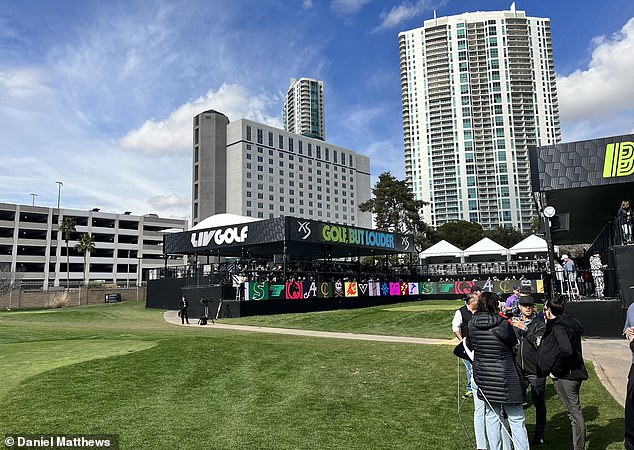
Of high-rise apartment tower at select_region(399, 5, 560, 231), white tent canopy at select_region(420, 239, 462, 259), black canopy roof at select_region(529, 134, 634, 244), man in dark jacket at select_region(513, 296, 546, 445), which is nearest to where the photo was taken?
man in dark jacket at select_region(513, 296, 546, 445)

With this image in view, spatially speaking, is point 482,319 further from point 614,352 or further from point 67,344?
point 67,344

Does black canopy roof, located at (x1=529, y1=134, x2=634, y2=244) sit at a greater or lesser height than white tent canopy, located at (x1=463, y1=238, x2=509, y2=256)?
greater

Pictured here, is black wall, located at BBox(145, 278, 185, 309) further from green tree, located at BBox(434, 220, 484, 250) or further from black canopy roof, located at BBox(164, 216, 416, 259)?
green tree, located at BBox(434, 220, 484, 250)

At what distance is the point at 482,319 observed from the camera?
15.5 ft

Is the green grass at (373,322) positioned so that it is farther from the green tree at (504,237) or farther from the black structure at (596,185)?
the green tree at (504,237)

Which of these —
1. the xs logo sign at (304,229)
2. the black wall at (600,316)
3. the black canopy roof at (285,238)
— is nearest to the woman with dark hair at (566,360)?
the black wall at (600,316)

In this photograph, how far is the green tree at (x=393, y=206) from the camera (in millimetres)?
73938

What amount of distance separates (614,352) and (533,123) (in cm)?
15647

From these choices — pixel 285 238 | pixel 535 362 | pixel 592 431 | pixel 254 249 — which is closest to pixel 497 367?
pixel 535 362

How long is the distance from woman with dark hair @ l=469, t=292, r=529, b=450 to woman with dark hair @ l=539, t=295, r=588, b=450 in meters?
0.86

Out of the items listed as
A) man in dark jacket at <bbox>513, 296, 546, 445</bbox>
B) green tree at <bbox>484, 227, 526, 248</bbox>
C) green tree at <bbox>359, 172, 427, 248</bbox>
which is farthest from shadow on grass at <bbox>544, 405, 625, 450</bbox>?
green tree at <bbox>484, 227, 526, 248</bbox>

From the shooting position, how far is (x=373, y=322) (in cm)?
2277

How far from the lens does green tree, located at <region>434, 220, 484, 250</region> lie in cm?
9062

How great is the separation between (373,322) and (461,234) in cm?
7332
